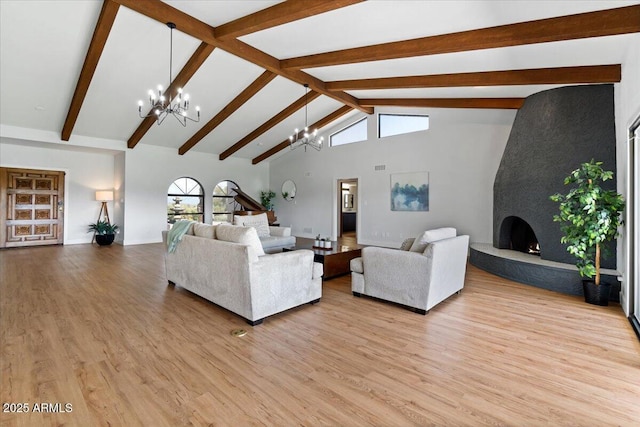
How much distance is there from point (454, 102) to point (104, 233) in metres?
8.97

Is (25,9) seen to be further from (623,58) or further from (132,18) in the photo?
(623,58)

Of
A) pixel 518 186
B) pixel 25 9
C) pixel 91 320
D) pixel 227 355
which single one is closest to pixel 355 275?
pixel 227 355

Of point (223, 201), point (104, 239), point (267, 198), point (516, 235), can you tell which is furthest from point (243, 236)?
point (267, 198)

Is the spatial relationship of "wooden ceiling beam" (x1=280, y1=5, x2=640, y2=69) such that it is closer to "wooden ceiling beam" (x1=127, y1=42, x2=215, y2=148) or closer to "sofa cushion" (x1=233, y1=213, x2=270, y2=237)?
"wooden ceiling beam" (x1=127, y1=42, x2=215, y2=148)

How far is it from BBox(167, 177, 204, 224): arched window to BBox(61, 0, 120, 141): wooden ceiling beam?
10.3ft

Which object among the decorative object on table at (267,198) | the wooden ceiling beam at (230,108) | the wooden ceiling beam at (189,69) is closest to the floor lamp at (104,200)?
the wooden ceiling beam at (230,108)

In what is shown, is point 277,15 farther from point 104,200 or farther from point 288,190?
point 104,200

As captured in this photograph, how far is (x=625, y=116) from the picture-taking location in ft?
10.9

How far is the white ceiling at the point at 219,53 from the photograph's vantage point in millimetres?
3133

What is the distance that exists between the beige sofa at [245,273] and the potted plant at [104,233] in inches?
224

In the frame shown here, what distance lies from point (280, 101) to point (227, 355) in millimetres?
6183

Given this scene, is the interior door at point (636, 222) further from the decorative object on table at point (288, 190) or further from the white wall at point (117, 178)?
the white wall at point (117, 178)

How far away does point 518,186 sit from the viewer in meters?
5.12

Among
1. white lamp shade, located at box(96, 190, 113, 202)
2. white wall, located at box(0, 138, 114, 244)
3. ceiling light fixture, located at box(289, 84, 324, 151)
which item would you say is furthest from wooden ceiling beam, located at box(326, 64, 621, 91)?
white wall, located at box(0, 138, 114, 244)
